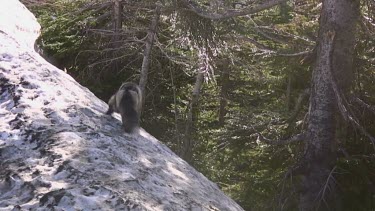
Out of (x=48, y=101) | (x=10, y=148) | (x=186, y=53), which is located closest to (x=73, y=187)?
(x=10, y=148)

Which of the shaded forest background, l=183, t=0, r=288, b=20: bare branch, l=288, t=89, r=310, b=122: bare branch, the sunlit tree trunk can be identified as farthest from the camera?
the sunlit tree trunk

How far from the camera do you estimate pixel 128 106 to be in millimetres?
7324

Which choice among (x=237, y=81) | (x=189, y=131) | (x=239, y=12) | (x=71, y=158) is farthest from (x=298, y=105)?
(x=237, y=81)

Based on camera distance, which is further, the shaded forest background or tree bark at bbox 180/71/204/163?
tree bark at bbox 180/71/204/163

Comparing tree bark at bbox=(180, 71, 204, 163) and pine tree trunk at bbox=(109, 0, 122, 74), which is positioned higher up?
pine tree trunk at bbox=(109, 0, 122, 74)

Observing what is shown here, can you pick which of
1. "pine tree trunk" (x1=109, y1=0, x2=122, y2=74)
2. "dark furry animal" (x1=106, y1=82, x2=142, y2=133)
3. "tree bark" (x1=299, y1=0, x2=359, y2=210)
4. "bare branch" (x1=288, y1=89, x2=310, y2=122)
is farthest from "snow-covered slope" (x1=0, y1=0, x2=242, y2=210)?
"pine tree trunk" (x1=109, y1=0, x2=122, y2=74)

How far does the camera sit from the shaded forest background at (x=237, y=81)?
1038 centimetres

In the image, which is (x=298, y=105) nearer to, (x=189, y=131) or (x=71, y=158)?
(x=189, y=131)

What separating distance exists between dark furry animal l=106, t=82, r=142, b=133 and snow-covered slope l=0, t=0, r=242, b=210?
0.45 ft

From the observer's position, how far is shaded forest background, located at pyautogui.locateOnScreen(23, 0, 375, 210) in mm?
10375

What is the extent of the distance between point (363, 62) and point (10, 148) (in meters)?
7.94

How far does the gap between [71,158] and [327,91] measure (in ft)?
20.4

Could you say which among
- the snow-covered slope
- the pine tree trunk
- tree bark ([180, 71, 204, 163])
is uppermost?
the pine tree trunk

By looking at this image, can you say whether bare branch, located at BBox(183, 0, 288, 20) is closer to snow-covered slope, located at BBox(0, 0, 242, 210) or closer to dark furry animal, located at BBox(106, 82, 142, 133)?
dark furry animal, located at BBox(106, 82, 142, 133)
